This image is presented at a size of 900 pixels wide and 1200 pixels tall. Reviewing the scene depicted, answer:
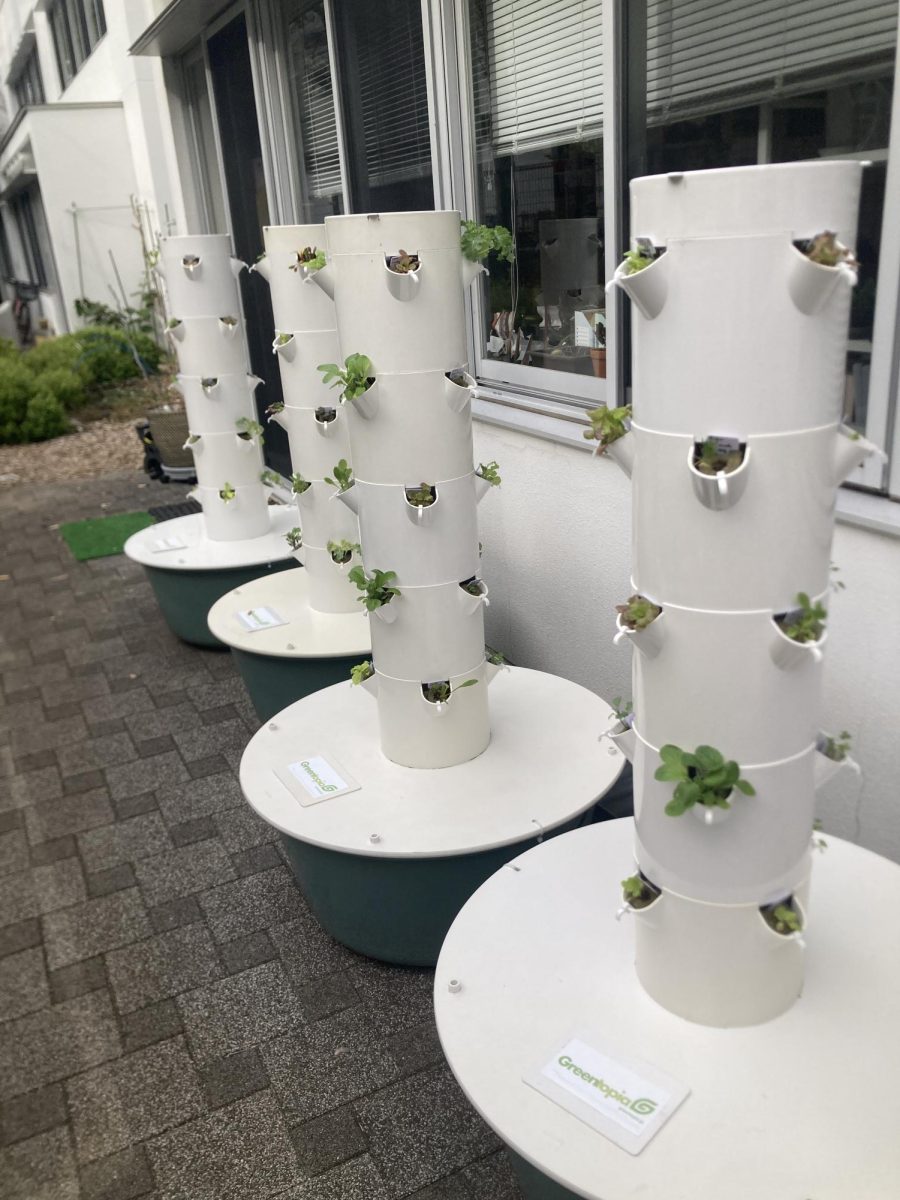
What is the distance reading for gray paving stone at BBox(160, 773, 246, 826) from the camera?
3244 millimetres

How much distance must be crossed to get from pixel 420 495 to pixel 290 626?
4.24ft

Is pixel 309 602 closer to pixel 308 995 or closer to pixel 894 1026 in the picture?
pixel 308 995

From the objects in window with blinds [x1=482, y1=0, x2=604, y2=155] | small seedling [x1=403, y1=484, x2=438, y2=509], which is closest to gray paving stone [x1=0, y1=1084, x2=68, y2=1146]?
small seedling [x1=403, y1=484, x2=438, y2=509]

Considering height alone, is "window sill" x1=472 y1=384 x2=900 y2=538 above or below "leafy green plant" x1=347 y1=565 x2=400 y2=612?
above

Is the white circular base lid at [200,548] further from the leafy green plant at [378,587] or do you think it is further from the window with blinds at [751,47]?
the window with blinds at [751,47]

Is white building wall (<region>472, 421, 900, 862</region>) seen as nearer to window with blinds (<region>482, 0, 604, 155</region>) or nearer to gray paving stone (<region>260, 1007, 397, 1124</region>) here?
window with blinds (<region>482, 0, 604, 155</region>)

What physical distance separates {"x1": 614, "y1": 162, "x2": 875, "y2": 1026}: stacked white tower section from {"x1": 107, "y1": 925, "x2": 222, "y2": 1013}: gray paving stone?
1.39 m

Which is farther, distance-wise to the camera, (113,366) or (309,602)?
(113,366)

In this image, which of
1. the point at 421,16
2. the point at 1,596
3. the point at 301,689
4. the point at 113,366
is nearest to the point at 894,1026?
the point at 301,689

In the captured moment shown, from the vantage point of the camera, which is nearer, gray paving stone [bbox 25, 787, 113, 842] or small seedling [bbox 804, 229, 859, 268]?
small seedling [bbox 804, 229, 859, 268]

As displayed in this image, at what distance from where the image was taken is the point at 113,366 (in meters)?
11.3

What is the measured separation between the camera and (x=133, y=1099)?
2150 mm

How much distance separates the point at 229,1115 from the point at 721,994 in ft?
3.78

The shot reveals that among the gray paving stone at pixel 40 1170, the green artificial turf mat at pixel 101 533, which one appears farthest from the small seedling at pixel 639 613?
the green artificial turf mat at pixel 101 533
